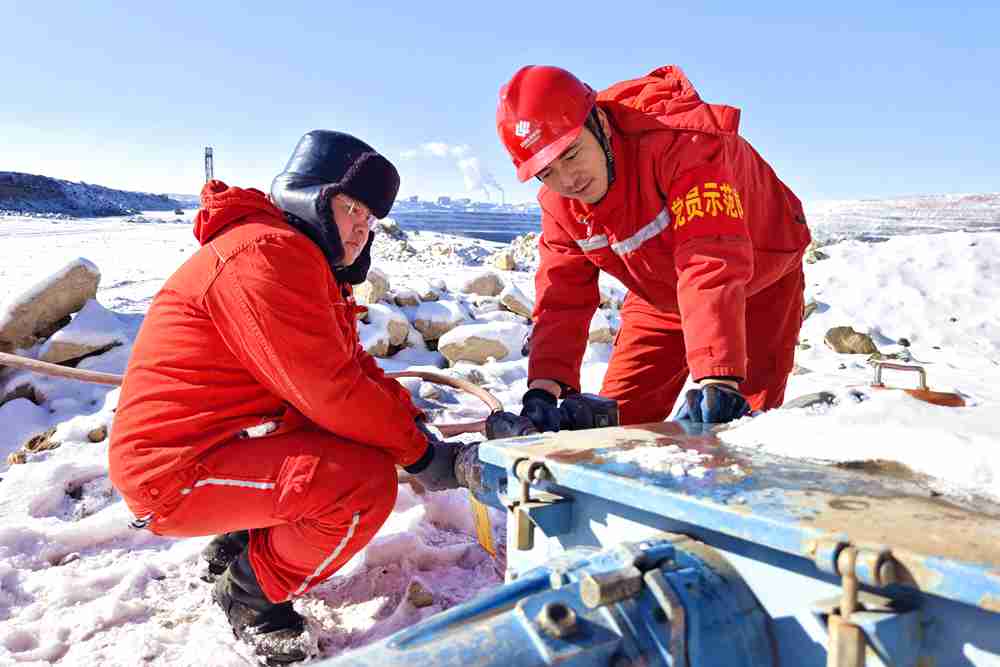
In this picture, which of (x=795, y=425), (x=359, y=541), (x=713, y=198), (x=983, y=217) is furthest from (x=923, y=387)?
(x=983, y=217)

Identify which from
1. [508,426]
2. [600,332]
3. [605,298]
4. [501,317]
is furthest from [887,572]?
[605,298]

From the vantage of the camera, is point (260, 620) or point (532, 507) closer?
point (532, 507)

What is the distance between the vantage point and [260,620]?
1977 mm

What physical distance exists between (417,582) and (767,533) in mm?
1512

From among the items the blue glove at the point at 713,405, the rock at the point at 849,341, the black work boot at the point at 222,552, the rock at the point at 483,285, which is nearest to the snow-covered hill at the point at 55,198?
the rock at the point at 483,285

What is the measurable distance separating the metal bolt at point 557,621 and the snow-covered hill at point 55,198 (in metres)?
30.2

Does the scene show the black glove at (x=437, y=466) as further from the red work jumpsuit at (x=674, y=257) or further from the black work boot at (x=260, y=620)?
the red work jumpsuit at (x=674, y=257)

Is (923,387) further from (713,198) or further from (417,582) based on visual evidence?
(417,582)

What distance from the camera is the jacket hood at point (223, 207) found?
202cm

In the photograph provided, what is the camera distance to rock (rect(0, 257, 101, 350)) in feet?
13.6

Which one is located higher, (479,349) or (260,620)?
(479,349)

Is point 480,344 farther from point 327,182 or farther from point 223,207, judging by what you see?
point 223,207

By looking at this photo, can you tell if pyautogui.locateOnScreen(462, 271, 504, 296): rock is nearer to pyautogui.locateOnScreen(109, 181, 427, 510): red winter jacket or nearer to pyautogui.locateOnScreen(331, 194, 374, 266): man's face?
pyautogui.locateOnScreen(331, 194, 374, 266): man's face

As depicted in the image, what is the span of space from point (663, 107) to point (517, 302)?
3.88 meters
